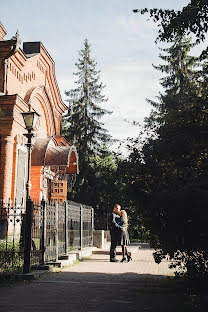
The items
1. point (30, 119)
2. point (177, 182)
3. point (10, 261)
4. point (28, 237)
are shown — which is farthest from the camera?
point (30, 119)

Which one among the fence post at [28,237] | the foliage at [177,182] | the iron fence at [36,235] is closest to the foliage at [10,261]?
the iron fence at [36,235]

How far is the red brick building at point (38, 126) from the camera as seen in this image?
15586 millimetres

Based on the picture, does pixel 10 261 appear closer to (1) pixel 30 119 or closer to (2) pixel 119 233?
(2) pixel 119 233

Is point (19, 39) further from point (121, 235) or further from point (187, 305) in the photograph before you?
point (187, 305)

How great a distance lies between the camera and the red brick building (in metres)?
15.6

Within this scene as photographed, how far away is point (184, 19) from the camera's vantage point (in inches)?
310

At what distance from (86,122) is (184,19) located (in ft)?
98.3

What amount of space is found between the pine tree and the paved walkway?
24.7m

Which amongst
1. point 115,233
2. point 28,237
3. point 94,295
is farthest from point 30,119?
point 94,295

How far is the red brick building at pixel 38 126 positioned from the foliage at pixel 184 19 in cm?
634

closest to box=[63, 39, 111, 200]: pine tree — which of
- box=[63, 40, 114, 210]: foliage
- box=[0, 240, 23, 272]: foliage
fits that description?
box=[63, 40, 114, 210]: foliage

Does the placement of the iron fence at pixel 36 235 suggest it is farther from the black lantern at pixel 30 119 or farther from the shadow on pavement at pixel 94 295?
the black lantern at pixel 30 119

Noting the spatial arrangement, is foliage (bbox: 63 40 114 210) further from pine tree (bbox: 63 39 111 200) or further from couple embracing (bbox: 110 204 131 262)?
couple embracing (bbox: 110 204 131 262)

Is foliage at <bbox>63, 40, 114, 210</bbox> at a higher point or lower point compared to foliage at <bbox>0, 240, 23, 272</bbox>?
higher
